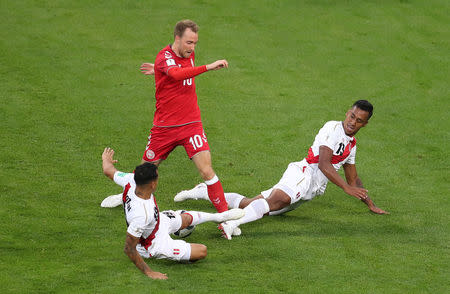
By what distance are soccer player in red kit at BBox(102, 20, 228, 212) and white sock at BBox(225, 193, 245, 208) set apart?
23.0 inches

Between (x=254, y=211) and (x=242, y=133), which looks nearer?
Result: (x=254, y=211)

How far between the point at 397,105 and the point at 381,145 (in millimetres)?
1593

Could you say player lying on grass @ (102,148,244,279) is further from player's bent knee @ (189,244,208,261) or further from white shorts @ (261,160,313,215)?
white shorts @ (261,160,313,215)

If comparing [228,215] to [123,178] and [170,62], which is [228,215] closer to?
[123,178]

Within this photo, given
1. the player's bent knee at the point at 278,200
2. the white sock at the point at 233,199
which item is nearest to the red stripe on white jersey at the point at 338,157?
the player's bent knee at the point at 278,200

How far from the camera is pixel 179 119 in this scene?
806 cm

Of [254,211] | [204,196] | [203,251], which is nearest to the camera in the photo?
[203,251]

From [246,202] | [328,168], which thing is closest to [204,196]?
[246,202]

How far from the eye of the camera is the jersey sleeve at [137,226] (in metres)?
6.55

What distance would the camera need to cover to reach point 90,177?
31.3 ft

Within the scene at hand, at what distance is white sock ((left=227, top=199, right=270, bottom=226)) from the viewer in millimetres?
8086

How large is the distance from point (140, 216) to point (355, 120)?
10.6 feet

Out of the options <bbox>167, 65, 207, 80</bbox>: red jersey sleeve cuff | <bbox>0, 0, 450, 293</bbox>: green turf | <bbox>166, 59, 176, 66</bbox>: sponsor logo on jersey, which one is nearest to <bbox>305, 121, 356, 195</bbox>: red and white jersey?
<bbox>0, 0, 450, 293</bbox>: green turf

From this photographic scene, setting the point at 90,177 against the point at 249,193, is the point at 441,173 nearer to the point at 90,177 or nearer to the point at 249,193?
the point at 249,193
